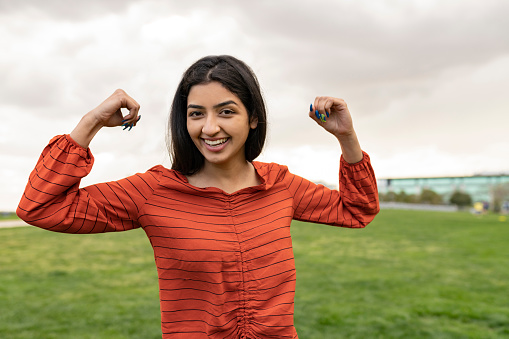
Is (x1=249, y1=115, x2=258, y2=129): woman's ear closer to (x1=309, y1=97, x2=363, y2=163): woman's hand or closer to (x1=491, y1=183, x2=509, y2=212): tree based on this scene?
(x1=309, y1=97, x2=363, y2=163): woman's hand

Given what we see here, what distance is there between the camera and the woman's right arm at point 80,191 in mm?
1626

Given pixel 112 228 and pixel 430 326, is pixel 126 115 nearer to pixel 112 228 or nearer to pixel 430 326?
pixel 112 228

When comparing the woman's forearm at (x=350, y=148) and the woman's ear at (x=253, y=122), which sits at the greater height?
the woman's ear at (x=253, y=122)

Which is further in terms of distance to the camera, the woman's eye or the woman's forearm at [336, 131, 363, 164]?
the woman's forearm at [336, 131, 363, 164]

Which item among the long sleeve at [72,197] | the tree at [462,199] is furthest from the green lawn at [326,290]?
Result: the tree at [462,199]

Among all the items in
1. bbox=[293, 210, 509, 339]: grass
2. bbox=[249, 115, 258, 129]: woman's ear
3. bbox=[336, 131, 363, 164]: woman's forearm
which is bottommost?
bbox=[293, 210, 509, 339]: grass

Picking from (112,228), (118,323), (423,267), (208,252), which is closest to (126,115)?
(112,228)

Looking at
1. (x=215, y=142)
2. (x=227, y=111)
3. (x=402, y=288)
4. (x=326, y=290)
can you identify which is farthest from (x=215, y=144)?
(x=402, y=288)

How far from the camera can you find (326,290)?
7.11m

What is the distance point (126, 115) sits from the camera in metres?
1.74

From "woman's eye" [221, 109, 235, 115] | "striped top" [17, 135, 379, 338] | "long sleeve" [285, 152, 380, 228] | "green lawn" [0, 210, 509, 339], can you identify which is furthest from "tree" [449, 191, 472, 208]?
"woman's eye" [221, 109, 235, 115]

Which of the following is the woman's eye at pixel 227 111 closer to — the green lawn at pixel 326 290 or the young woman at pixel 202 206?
the young woman at pixel 202 206

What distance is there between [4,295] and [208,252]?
6565mm

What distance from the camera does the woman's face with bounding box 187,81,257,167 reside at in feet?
5.74
